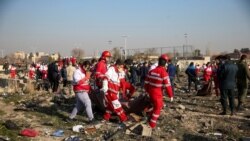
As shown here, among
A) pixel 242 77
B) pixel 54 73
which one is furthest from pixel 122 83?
pixel 54 73

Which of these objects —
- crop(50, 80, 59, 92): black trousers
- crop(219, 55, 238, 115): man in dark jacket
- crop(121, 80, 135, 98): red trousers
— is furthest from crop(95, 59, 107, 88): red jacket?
crop(50, 80, 59, 92): black trousers

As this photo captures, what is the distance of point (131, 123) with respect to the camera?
30.3 ft

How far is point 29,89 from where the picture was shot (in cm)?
1820

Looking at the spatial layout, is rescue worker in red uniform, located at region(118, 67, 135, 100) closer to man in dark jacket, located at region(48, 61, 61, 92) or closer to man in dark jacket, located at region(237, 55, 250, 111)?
man in dark jacket, located at region(237, 55, 250, 111)

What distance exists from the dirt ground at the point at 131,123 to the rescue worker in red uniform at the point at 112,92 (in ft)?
0.93

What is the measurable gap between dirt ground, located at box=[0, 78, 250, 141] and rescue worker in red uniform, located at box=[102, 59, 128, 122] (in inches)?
11.1

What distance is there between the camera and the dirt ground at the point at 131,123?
8469 mm

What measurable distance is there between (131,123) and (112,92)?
100 centimetres

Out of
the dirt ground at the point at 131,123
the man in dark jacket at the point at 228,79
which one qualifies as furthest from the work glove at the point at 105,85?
the man in dark jacket at the point at 228,79

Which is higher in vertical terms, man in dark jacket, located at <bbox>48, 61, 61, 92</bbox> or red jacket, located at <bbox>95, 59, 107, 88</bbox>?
red jacket, located at <bbox>95, 59, 107, 88</bbox>

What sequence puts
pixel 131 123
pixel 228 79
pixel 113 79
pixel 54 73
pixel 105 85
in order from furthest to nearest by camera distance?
pixel 54 73
pixel 228 79
pixel 113 79
pixel 105 85
pixel 131 123

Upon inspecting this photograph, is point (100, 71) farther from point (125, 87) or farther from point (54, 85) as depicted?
point (54, 85)

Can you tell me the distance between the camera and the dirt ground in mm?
8469

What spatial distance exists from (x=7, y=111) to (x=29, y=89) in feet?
20.2
